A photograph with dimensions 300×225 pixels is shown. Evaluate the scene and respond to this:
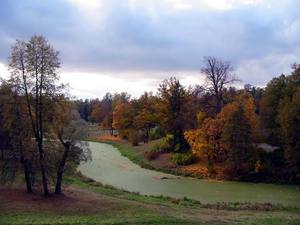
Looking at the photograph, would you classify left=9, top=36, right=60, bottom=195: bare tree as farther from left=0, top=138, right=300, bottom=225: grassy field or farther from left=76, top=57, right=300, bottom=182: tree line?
left=76, top=57, right=300, bottom=182: tree line

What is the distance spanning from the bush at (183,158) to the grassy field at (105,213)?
25.5 m

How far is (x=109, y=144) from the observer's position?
93.9 metres

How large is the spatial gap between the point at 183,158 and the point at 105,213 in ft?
108

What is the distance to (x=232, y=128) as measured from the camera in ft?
159

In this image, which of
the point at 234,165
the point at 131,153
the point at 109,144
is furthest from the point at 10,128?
the point at 109,144

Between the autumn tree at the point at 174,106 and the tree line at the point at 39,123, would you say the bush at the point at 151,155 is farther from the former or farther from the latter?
the tree line at the point at 39,123

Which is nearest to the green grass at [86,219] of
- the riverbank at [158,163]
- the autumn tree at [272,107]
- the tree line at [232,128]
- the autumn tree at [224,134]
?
the tree line at [232,128]

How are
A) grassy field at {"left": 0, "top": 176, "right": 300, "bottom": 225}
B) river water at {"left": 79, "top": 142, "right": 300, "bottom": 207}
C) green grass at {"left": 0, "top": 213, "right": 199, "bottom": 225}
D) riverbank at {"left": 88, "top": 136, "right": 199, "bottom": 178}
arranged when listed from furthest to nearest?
riverbank at {"left": 88, "top": 136, "right": 199, "bottom": 178}, river water at {"left": 79, "top": 142, "right": 300, "bottom": 207}, grassy field at {"left": 0, "top": 176, "right": 300, "bottom": 225}, green grass at {"left": 0, "top": 213, "right": 199, "bottom": 225}

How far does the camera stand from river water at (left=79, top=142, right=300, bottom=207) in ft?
119

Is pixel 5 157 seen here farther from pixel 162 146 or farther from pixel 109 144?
pixel 109 144

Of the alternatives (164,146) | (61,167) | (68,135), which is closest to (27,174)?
(61,167)

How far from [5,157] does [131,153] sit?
4060 centimetres

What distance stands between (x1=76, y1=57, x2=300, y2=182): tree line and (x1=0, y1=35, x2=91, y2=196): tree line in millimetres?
13131

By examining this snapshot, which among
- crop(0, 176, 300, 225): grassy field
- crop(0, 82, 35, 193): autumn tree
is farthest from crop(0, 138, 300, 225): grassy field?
crop(0, 82, 35, 193): autumn tree
